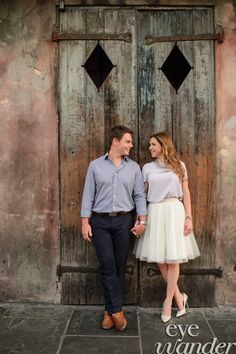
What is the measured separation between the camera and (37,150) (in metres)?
5.00

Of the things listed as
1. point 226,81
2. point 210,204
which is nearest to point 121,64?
point 226,81

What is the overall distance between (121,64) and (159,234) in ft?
6.68

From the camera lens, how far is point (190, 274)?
4961 mm

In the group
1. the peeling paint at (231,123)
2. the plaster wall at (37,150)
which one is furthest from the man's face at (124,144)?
the peeling paint at (231,123)

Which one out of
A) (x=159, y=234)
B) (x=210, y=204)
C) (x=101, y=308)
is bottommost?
(x=101, y=308)

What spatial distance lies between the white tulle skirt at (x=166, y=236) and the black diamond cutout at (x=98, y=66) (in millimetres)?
1641

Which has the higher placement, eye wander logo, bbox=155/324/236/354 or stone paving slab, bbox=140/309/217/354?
stone paving slab, bbox=140/309/217/354

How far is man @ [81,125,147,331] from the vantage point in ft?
14.6

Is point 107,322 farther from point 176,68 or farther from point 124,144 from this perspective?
point 176,68

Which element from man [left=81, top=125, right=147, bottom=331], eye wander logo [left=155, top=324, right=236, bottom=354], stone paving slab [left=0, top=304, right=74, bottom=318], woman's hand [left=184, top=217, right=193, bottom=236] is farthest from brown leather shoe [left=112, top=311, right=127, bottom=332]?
woman's hand [left=184, top=217, right=193, bottom=236]

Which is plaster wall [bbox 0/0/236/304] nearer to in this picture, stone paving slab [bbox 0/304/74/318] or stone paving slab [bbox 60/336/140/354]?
stone paving slab [bbox 0/304/74/318]

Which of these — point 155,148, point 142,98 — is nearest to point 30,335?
point 155,148

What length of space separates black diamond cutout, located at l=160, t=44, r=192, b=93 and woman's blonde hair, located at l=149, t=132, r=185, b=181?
71cm

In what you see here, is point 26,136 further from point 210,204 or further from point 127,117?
point 210,204
